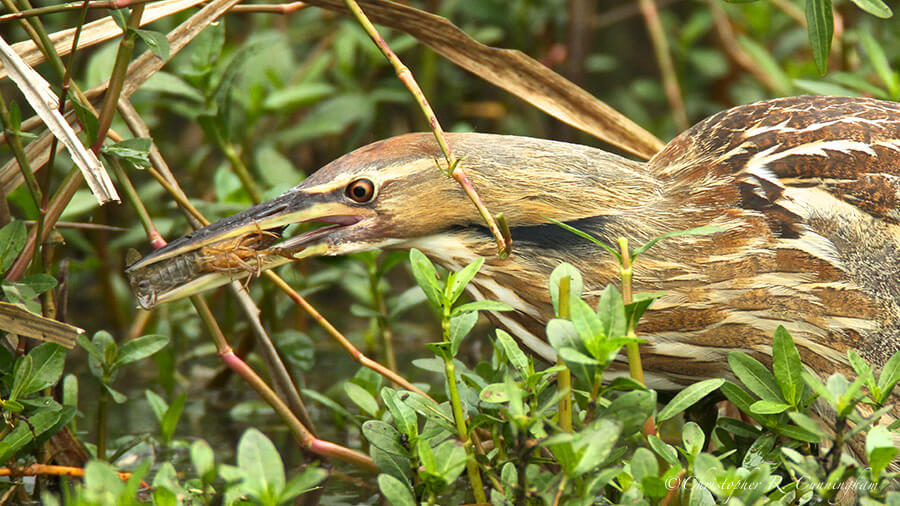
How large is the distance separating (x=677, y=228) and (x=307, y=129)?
1.40 metres

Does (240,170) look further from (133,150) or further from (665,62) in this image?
(665,62)

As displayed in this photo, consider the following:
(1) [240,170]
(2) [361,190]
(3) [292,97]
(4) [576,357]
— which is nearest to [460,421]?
(4) [576,357]

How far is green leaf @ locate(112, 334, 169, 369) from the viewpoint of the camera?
6.09 ft

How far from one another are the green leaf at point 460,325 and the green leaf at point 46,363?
0.62 m

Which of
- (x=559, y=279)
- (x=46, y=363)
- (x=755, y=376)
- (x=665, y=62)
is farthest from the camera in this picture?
(x=665, y=62)

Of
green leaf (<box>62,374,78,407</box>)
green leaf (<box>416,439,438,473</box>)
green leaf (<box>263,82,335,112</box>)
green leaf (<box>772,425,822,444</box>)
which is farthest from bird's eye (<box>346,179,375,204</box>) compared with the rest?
green leaf (<box>263,82,335,112</box>)

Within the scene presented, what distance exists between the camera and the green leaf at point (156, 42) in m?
1.66

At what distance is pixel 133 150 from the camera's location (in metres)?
1.72

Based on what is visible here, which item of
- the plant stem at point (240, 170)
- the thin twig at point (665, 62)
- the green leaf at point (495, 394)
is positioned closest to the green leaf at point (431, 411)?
the green leaf at point (495, 394)

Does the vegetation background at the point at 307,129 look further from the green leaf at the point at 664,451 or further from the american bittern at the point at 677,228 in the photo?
the green leaf at the point at 664,451

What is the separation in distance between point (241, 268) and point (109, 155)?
0.90 feet

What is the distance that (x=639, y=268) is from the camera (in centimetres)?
174

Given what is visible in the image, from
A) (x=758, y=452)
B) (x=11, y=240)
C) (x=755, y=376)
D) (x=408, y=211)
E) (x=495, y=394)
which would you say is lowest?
(x=758, y=452)

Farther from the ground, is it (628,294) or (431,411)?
(628,294)
